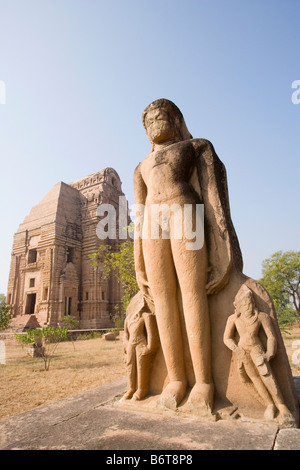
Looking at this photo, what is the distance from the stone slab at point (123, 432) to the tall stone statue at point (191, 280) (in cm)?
24

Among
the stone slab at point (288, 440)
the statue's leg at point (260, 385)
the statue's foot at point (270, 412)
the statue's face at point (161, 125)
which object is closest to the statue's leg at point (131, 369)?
the statue's leg at point (260, 385)

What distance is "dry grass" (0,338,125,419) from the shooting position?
6.21 metres

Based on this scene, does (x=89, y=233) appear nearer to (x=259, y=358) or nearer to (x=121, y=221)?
(x=121, y=221)

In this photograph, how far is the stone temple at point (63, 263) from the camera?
78.9 ft

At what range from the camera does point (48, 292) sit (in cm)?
2362

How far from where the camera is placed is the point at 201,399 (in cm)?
235

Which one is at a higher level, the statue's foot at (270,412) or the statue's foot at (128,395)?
the statue's foot at (270,412)

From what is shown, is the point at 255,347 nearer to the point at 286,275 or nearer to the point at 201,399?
the point at 201,399

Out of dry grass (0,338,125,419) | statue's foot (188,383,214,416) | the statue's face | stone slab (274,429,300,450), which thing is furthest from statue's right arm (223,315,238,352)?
dry grass (0,338,125,419)

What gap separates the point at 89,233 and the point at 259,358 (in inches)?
1015

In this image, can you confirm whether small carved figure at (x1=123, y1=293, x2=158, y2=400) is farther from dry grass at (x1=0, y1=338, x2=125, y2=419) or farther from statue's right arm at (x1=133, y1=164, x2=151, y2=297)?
dry grass at (x1=0, y1=338, x2=125, y2=419)

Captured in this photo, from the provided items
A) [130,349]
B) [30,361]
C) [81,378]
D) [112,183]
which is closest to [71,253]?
[112,183]

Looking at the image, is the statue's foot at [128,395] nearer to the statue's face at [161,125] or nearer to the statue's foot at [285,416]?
the statue's foot at [285,416]

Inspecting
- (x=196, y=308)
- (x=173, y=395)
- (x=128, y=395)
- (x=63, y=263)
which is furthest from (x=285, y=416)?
(x=63, y=263)
